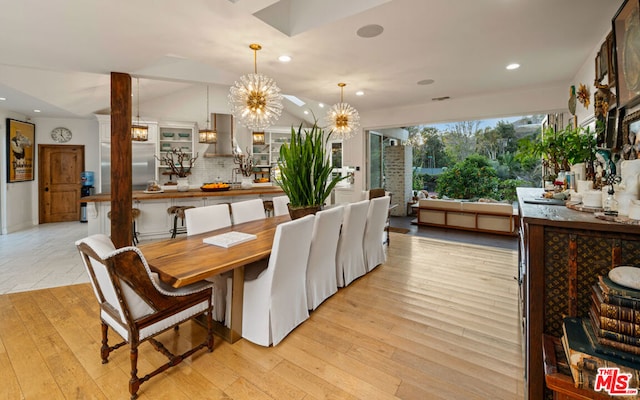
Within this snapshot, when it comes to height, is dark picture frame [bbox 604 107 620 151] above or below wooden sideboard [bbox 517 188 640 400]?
above

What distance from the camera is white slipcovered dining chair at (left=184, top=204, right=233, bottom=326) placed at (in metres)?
2.47

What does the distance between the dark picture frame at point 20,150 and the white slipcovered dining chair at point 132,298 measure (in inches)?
269

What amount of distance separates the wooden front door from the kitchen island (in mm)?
3689

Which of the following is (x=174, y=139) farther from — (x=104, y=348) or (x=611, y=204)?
(x=611, y=204)

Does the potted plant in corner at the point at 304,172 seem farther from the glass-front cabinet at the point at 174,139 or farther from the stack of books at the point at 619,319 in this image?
the glass-front cabinet at the point at 174,139

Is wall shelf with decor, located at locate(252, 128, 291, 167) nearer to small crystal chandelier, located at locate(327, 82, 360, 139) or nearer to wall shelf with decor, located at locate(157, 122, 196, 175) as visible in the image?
wall shelf with decor, located at locate(157, 122, 196, 175)

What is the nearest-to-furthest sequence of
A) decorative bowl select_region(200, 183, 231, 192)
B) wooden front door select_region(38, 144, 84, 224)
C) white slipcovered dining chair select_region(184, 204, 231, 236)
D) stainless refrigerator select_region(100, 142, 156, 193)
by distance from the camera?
white slipcovered dining chair select_region(184, 204, 231, 236)
decorative bowl select_region(200, 183, 231, 192)
wooden front door select_region(38, 144, 84, 224)
stainless refrigerator select_region(100, 142, 156, 193)

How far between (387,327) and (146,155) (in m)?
7.67

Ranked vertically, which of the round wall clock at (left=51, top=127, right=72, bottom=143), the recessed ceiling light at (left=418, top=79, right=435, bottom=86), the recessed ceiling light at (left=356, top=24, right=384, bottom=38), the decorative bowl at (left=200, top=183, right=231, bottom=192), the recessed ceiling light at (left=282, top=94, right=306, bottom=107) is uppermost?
the recessed ceiling light at (left=282, top=94, right=306, bottom=107)

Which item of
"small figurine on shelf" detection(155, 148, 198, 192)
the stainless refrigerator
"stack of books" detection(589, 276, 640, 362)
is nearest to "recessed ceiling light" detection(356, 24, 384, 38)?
"stack of books" detection(589, 276, 640, 362)

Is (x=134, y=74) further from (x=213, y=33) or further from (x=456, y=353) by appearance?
(x=456, y=353)

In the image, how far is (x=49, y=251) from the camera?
15.8 ft

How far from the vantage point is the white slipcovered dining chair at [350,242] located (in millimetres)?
3178

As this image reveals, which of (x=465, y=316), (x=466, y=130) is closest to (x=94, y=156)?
(x=465, y=316)
